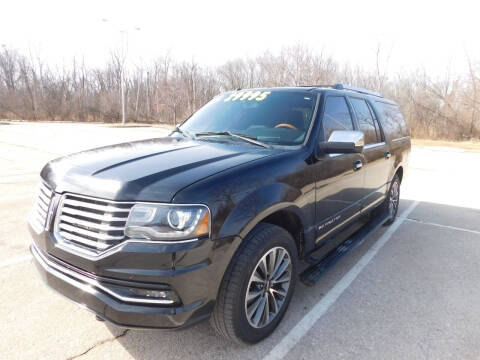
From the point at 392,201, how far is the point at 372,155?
159 cm

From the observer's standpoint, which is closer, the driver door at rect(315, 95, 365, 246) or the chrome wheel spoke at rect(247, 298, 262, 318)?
the chrome wheel spoke at rect(247, 298, 262, 318)

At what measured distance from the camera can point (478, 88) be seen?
2694 centimetres

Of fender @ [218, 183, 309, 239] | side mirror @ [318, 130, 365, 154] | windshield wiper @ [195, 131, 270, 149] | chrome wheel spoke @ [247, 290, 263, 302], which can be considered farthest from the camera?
windshield wiper @ [195, 131, 270, 149]

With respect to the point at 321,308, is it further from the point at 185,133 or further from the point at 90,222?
the point at 185,133

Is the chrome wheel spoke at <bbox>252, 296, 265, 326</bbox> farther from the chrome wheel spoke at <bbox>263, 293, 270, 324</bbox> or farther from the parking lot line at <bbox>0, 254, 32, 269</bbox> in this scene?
the parking lot line at <bbox>0, 254, 32, 269</bbox>

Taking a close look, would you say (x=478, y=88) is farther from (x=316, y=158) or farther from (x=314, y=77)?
(x=316, y=158)

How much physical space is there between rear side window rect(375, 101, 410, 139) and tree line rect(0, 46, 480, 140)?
24630 millimetres

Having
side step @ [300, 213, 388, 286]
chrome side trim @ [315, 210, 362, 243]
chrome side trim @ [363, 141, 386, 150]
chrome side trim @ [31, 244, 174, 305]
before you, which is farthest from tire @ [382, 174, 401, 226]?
chrome side trim @ [31, 244, 174, 305]

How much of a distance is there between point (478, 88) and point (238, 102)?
1214 inches

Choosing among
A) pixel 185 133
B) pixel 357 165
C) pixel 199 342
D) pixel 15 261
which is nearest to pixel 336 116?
pixel 357 165

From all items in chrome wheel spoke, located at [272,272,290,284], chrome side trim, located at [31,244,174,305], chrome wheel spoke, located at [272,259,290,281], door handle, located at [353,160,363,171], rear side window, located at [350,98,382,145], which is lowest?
chrome wheel spoke, located at [272,272,290,284]

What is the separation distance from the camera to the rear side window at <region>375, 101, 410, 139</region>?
15.5 feet

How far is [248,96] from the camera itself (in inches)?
145

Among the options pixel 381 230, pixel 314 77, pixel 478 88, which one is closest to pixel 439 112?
pixel 478 88
